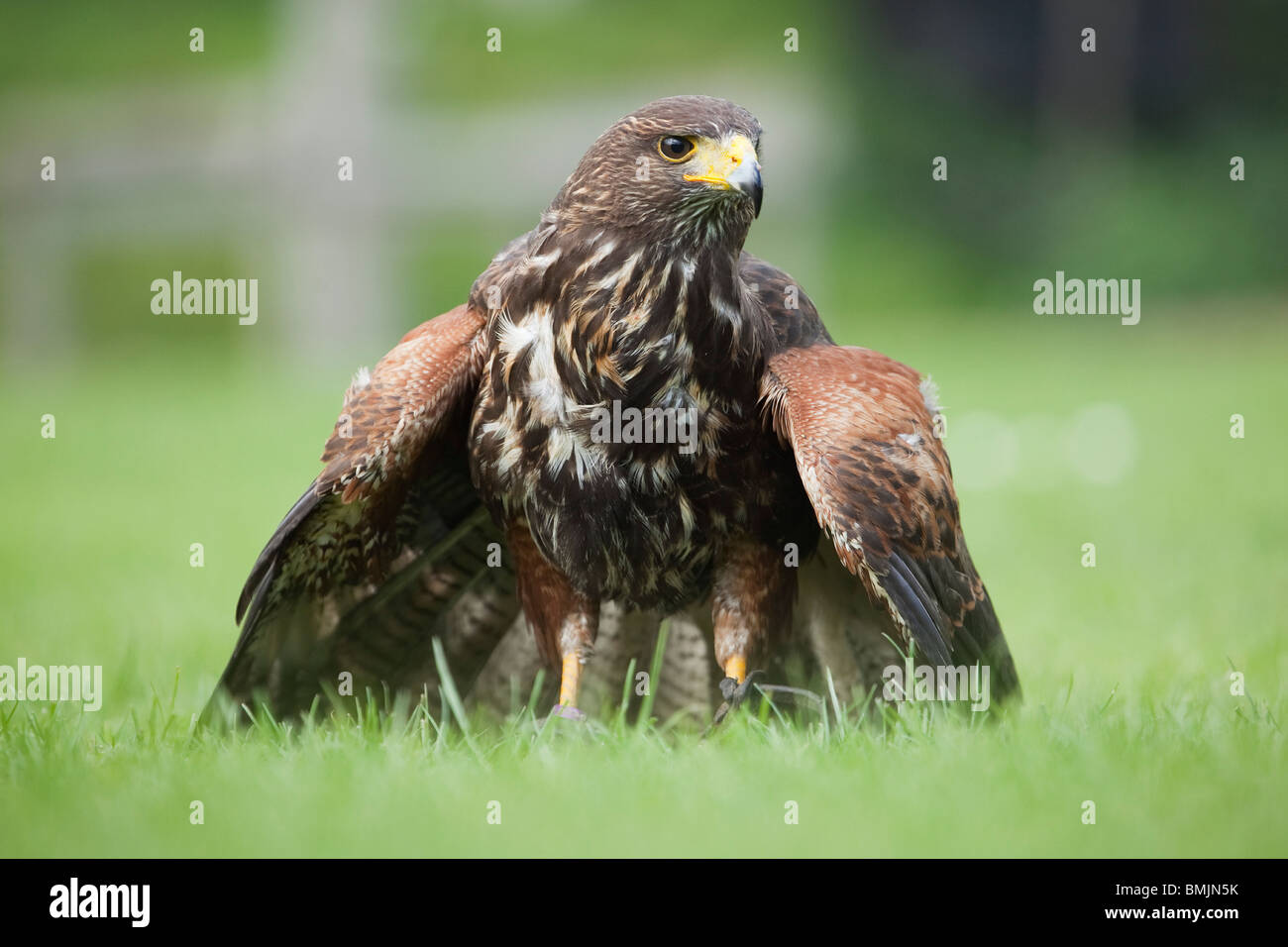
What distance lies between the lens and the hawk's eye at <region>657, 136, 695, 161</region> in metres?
Answer: 4.44

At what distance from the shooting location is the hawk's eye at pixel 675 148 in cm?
444

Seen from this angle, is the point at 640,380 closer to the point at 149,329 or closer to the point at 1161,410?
the point at 1161,410

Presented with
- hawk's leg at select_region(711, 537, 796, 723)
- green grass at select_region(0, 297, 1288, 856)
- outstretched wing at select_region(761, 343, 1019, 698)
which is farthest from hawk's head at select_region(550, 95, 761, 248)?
green grass at select_region(0, 297, 1288, 856)

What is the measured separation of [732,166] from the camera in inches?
172

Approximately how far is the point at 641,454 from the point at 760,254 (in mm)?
13956

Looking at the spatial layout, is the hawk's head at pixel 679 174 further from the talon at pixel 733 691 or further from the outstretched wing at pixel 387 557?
the talon at pixel 733 691

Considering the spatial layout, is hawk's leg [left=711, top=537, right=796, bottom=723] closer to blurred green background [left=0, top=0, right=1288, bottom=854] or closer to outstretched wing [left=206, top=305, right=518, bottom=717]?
blurred green background [left=0, top=0, right=1288, bottom=854]

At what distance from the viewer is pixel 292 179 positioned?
17641 mm

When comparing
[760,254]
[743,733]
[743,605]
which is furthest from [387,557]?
[760,254]

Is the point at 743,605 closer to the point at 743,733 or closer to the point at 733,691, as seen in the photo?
the point at 733,691

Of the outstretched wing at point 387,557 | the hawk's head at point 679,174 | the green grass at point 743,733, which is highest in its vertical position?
the hawk's head at point 679,174

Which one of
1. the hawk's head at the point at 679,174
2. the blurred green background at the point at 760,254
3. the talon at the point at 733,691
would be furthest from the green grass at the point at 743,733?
the hawk's head at the point at 679,174

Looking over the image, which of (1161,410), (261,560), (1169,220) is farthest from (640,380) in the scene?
(1169,220)

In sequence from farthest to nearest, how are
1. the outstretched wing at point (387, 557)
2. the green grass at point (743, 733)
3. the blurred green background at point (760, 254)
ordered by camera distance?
the outstretched wing at point (387, 557)
the blurred green background at point (760, 254)
the green grass at point (743, 733)
